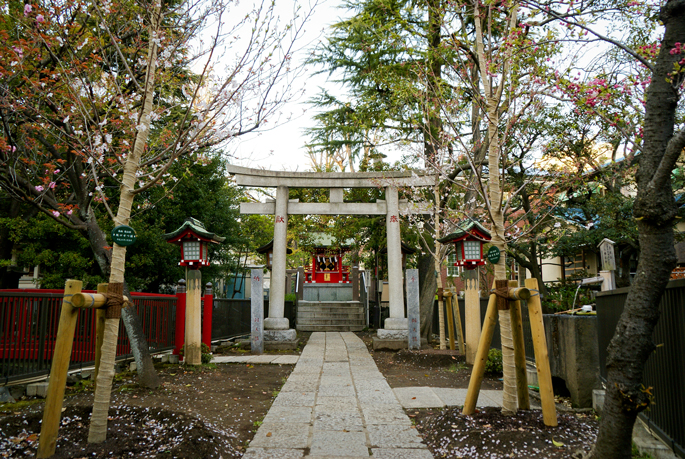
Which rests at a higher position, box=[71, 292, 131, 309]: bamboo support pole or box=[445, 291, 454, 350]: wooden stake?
box=[71, 292, 131, 309]: bamboo support pole

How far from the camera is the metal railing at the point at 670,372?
309 cm

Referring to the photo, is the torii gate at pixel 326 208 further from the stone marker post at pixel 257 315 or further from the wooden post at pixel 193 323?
the wooden post at pixel 193 323

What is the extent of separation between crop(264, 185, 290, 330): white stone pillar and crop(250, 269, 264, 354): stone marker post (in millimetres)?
886

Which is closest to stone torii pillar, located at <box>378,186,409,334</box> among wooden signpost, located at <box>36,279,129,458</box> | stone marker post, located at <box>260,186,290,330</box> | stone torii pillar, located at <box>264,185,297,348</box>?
stone torii pillar, located at <box>264,185,297,348</box>

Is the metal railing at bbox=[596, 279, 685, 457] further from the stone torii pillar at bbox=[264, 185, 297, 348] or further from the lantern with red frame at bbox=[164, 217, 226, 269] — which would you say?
the stone torii pillar at bbox=[264, 185, 297, 348]

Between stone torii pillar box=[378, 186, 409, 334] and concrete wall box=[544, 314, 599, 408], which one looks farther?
stone torii pillar box=[378, 186, 409, 334]

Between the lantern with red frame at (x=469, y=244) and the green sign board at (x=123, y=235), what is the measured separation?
251 inches

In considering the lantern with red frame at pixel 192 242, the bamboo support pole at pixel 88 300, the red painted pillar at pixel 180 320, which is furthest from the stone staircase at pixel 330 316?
the bamboo support pole at pixel 88 300

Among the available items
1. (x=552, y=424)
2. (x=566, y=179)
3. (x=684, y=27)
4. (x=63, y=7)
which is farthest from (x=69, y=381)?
(x=566, y=179)

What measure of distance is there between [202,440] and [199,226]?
652 centimetres

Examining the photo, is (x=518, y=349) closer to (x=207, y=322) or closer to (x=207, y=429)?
(x=207, y=429)

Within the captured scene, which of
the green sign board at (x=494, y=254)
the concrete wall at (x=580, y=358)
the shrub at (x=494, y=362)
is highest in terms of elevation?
the green sign board at (x=494, y=254)

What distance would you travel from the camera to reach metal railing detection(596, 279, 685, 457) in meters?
3.09

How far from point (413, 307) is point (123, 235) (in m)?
7.96
